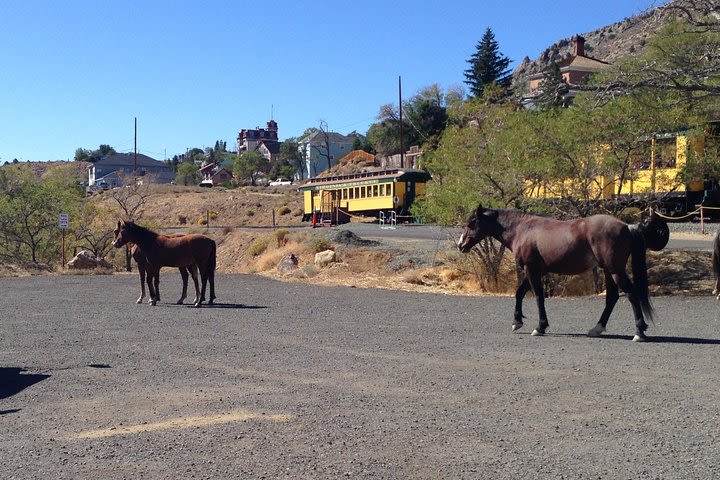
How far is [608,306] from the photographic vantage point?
1302cm

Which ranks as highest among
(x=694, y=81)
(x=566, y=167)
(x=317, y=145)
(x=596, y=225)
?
(x=317, y=145)

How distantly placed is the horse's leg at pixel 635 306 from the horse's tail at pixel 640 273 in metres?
0.07

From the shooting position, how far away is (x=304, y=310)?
701 inches

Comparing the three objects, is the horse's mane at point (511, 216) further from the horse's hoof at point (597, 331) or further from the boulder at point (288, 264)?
the boulder at point (288, 264)

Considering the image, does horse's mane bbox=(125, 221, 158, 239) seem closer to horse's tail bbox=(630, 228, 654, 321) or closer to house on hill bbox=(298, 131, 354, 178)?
horse's tail bbox=(630, 228, 654, 321)

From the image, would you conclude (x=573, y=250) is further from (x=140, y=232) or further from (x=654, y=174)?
(x=140, y=232)

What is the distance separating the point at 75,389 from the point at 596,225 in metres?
7.82

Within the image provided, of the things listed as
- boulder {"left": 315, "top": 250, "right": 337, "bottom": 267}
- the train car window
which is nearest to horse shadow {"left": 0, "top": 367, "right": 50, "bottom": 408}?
the train car window

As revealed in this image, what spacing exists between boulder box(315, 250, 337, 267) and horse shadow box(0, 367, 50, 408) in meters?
19.5

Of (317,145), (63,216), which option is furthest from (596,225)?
(317,145)

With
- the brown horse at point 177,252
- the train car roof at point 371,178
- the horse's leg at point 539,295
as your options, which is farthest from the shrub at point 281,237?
the horse's leg at point 539,295

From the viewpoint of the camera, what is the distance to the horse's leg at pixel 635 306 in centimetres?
1234

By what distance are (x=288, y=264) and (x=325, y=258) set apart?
187 centimetres

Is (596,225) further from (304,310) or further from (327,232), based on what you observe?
(327,232)
